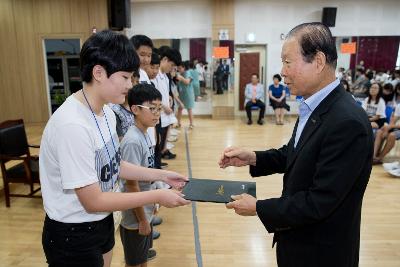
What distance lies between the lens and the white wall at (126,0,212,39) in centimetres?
887

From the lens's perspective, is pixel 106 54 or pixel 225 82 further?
pixel 225 82

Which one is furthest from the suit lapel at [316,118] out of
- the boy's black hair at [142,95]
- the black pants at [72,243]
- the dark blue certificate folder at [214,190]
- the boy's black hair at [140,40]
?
the boy's black hair at [140,40]

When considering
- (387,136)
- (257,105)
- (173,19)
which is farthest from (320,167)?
(173,19)

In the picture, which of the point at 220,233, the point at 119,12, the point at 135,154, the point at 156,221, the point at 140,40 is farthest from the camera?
the point at 119,12

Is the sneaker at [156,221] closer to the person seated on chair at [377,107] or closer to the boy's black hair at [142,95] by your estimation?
the boy's black hair at [142,95]

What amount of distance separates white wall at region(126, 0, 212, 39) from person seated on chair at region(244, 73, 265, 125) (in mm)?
1729

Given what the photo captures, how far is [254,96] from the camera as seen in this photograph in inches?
339

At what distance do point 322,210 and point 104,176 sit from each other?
836mm

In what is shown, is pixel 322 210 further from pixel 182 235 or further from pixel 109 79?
pixel 182 235

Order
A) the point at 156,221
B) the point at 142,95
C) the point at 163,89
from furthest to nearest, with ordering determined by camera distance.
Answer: the point at 163,89, the point at 156,221, the point at 142,95

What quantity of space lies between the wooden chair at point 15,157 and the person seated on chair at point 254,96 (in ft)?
18.4

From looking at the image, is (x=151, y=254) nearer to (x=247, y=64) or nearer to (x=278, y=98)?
(x=278, y=98)

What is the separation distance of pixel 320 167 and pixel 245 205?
0.38 metres

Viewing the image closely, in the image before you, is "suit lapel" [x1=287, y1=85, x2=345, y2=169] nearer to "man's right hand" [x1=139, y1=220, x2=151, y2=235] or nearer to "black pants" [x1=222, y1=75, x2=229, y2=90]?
"man's right hand" [x1=139, y1=220, x2=151, y2=235]
